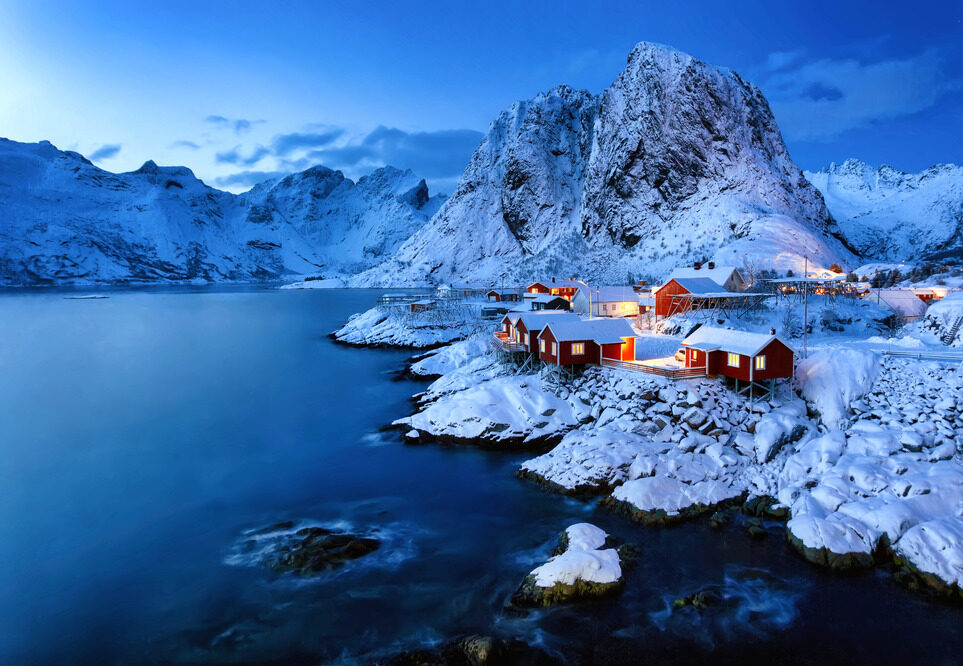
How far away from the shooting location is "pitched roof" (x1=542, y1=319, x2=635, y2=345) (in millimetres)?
33875

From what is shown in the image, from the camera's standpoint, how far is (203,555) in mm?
19969

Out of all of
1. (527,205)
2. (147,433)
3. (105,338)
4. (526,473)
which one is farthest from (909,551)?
(527,205)

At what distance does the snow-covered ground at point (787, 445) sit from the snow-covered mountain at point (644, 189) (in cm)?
5326

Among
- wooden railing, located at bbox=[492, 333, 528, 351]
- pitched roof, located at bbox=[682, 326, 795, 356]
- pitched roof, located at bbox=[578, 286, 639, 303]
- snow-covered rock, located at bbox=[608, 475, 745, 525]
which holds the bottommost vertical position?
snow-covered rock, located at bbox=[608, 475, 745, 525]

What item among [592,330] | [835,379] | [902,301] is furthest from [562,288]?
[835,379]

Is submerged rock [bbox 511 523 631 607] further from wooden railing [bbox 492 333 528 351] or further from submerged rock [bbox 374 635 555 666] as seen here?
wooden railing [bbox 492 333 528 351]

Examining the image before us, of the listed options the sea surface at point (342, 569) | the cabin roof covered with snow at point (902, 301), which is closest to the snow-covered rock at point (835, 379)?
the sea surface at point (342, 569)

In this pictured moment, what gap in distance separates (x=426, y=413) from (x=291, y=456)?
8637 millimetres

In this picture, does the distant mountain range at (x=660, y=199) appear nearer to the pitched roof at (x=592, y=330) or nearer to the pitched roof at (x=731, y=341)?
the pitched roof at (x=592, y=330)

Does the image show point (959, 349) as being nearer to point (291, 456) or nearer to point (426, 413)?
point (426, 413)

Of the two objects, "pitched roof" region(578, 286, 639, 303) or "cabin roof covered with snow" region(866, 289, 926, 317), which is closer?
"cabin roof covered with snow" region(866, 289, 926, 317)

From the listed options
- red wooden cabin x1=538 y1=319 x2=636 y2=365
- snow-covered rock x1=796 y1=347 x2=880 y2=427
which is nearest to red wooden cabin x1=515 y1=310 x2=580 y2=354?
red wooden cabin x1=538 y1=319 x2=636 y2=365

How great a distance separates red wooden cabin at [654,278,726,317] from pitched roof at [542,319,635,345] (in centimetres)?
1511

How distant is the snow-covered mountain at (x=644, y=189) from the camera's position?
327 ft
